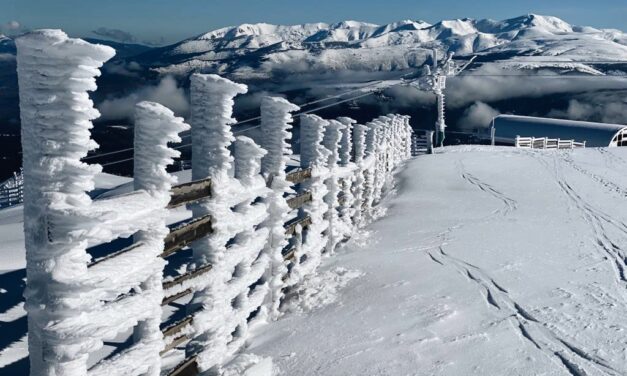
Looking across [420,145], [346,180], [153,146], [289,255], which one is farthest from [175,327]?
[420,145]

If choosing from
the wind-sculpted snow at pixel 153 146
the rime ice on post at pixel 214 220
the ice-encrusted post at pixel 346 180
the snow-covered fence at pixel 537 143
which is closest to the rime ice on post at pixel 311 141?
the ice-encrusted post at pixel 346 180

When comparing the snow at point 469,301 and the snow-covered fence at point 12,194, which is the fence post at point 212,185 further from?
the snow-covered fence at point 12,194

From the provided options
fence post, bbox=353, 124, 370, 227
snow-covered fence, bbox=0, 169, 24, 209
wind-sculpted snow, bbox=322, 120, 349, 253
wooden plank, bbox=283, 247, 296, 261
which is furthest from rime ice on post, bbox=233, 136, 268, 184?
snow-covered fence, bbox=0, 169, 24, 209

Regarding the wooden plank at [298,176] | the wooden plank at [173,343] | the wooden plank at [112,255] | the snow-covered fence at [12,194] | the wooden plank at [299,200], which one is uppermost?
the wooden plank at [112,255]

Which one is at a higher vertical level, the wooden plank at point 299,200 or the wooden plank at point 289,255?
the wooden plank at point 299,200

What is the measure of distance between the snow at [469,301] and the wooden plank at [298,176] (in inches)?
46.3

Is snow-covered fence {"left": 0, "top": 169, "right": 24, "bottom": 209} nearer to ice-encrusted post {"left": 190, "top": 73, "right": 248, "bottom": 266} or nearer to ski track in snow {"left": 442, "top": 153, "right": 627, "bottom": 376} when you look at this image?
A: ski track in snow {"left": 442, "top": 153, "right": 627, "bottom": 376}

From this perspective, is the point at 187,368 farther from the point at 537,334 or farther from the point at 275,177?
the point at 537,334

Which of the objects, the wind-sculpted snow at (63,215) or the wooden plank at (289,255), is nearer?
the wind-sculpted snow at (63,215)

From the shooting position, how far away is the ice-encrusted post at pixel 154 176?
8.84 feet

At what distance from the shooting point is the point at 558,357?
371cm

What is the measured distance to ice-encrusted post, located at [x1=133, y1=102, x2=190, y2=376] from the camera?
8.84 ft

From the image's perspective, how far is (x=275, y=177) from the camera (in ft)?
16.8

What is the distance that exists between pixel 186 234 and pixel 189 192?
26cm
